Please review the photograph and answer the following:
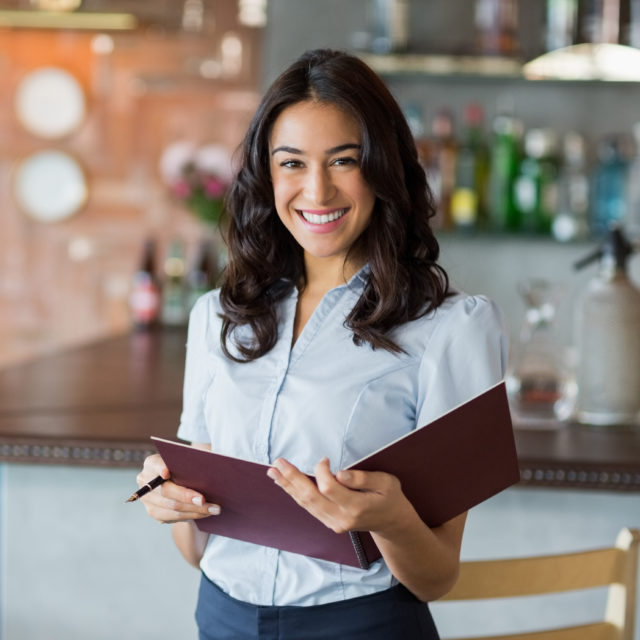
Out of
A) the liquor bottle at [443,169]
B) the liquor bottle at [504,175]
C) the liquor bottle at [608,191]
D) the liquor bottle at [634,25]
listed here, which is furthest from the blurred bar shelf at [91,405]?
the liquor bottle at [634,25]

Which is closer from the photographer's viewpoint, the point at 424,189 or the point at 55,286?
the point at 424,189

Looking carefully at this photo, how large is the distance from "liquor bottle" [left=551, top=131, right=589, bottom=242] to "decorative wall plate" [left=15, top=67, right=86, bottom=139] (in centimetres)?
196

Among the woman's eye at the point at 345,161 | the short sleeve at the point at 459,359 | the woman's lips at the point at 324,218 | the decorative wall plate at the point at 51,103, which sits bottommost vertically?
the short sleeve at the point at 459,359

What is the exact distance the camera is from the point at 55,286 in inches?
161

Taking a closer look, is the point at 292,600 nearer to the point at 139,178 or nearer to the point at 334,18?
the point at 334,18

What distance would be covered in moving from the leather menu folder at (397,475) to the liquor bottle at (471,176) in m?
2.28

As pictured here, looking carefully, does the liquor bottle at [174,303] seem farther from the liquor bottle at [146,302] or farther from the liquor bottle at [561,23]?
the liquor bottle at [561,23]

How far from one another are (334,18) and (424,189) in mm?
2389

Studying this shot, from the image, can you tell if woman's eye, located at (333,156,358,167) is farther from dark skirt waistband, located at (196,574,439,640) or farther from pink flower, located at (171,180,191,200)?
pink flower, located at (171,180,191,200)

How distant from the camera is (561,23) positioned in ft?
10.5

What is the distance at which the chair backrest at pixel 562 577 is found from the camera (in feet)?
3.95

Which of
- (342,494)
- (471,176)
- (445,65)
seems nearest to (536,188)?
(471,176)

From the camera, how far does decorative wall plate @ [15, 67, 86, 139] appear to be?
402 centimetres

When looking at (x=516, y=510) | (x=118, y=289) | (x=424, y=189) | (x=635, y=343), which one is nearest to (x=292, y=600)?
(x=424, y=189)
